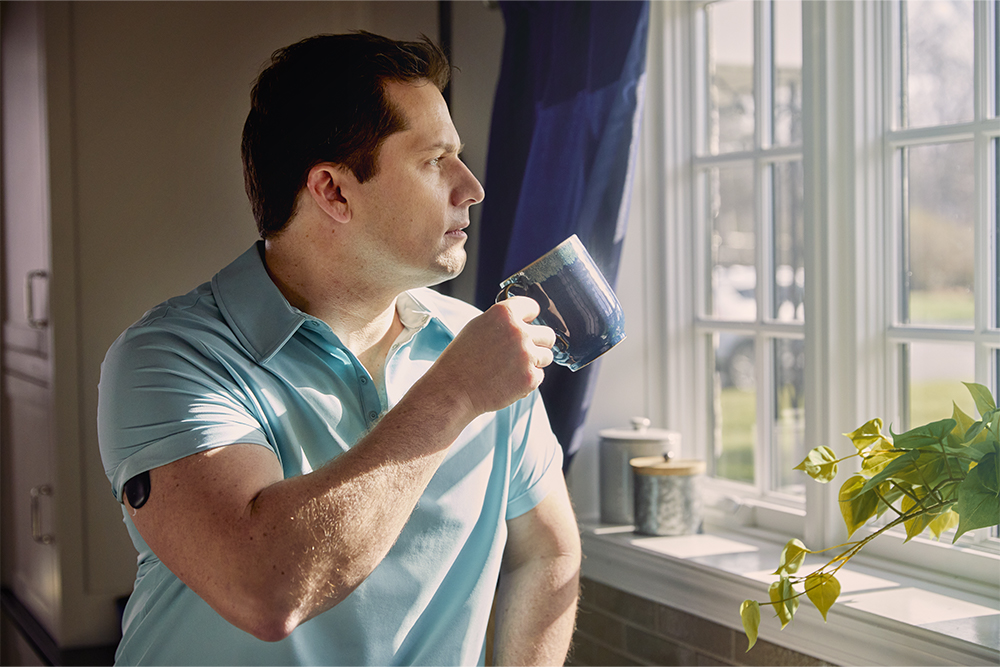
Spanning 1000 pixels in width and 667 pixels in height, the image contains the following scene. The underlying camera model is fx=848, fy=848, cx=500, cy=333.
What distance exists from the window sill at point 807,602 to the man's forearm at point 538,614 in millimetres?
367

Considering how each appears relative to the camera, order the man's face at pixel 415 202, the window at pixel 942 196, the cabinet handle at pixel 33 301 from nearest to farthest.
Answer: the man's face at pixel 415 202 → the window at pixel 942 196 → the cabinet handle at pixel 33 301

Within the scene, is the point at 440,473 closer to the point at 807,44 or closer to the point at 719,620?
the point at 719,620

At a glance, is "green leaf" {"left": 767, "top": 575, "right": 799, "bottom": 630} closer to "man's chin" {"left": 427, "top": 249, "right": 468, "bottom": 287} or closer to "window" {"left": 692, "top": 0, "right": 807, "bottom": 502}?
"man's chin" {"left": 427, "top": 249, "right": 468, "bottom": 287}

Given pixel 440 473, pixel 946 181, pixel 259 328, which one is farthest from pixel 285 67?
pixel 946 181

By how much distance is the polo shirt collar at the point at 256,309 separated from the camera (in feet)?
3.60

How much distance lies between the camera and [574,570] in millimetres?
1349

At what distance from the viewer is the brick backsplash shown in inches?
60.7

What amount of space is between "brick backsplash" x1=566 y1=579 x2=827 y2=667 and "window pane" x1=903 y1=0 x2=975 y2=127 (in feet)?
3.23

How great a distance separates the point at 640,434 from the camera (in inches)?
72.5

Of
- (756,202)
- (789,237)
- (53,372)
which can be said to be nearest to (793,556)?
(756,202)

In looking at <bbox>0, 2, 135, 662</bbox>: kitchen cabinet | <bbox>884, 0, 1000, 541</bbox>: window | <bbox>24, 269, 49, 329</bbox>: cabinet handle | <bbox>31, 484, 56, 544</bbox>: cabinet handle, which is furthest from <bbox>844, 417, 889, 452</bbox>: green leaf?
<bbox>31, 484, 56, 544</bbox>: cabinet handle

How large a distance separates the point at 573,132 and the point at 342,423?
2.96 feet

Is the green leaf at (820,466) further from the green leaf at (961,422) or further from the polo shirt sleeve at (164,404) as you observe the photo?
the polo shirt sleeve at (164,404)

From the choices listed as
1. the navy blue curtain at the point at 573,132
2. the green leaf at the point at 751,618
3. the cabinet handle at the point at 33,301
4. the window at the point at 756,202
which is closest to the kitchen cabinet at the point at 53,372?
the cabinet handle at the point at 33,301
